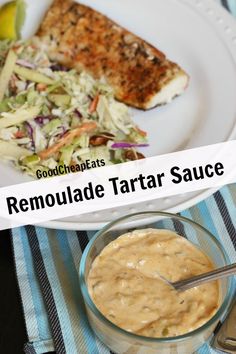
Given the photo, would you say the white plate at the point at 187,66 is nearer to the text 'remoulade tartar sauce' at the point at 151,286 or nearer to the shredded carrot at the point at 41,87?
the text 'remoulade tartar sauce' at the point at 151,286

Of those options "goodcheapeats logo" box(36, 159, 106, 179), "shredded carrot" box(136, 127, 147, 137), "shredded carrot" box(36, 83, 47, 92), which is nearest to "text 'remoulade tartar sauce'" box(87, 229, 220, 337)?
"goodcheapeats logo" box(36, 159, 106, 179)

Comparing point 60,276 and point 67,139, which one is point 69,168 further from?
point 60,276

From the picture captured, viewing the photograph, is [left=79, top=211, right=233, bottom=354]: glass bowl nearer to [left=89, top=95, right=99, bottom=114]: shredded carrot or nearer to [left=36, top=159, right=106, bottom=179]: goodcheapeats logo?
[left=36, top=159, right=106, bottom=179]: goodcheapeats logo

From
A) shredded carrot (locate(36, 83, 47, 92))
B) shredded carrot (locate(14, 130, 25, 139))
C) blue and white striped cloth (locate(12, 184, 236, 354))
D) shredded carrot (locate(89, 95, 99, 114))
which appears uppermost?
shredded carrot (locate(89, 95, 99, 114))

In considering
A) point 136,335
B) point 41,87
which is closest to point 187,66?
point 41,87

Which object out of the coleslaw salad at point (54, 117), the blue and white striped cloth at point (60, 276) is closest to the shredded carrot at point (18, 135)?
the coleslaw salad at point (54, 117)


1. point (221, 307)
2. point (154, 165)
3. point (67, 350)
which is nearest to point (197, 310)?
point (221, 307)
